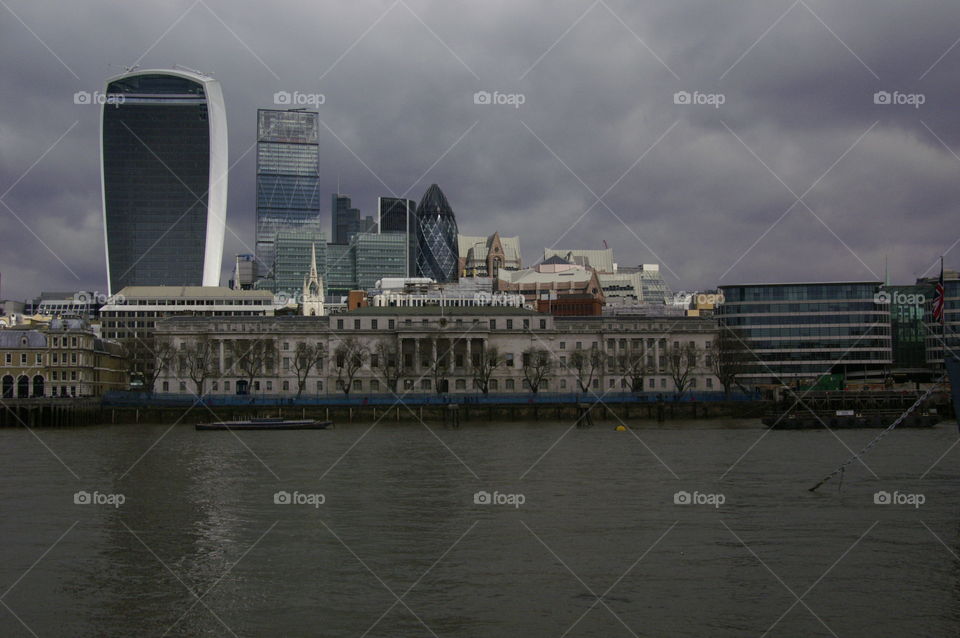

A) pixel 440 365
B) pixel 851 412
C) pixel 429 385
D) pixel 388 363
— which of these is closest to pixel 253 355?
pixel 388 363

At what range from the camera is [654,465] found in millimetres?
57031

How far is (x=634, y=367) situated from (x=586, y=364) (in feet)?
19.9

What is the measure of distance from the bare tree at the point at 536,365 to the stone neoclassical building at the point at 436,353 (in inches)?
6.9

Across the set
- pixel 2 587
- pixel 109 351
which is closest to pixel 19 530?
pixel 2 587

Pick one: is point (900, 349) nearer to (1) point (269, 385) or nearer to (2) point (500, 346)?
(2) point (500, 346)

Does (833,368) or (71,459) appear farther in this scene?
(833,368)

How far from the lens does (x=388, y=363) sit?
138 meters

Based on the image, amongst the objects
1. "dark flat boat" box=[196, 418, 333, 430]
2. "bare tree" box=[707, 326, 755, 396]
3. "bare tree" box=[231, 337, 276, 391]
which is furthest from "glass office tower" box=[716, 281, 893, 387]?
"dark flat boat" box=[196, 418, 333, 430]

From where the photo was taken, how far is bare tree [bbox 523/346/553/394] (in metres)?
139

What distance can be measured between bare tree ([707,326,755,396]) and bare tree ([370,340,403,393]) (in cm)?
3929

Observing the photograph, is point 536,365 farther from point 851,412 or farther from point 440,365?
point 851,412

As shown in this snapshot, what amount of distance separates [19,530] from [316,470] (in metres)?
19.6

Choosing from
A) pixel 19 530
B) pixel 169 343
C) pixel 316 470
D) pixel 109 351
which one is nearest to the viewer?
pixel 19 530

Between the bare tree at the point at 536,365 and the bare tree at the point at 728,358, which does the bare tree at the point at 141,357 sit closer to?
the bare tree at the point at 536,365
